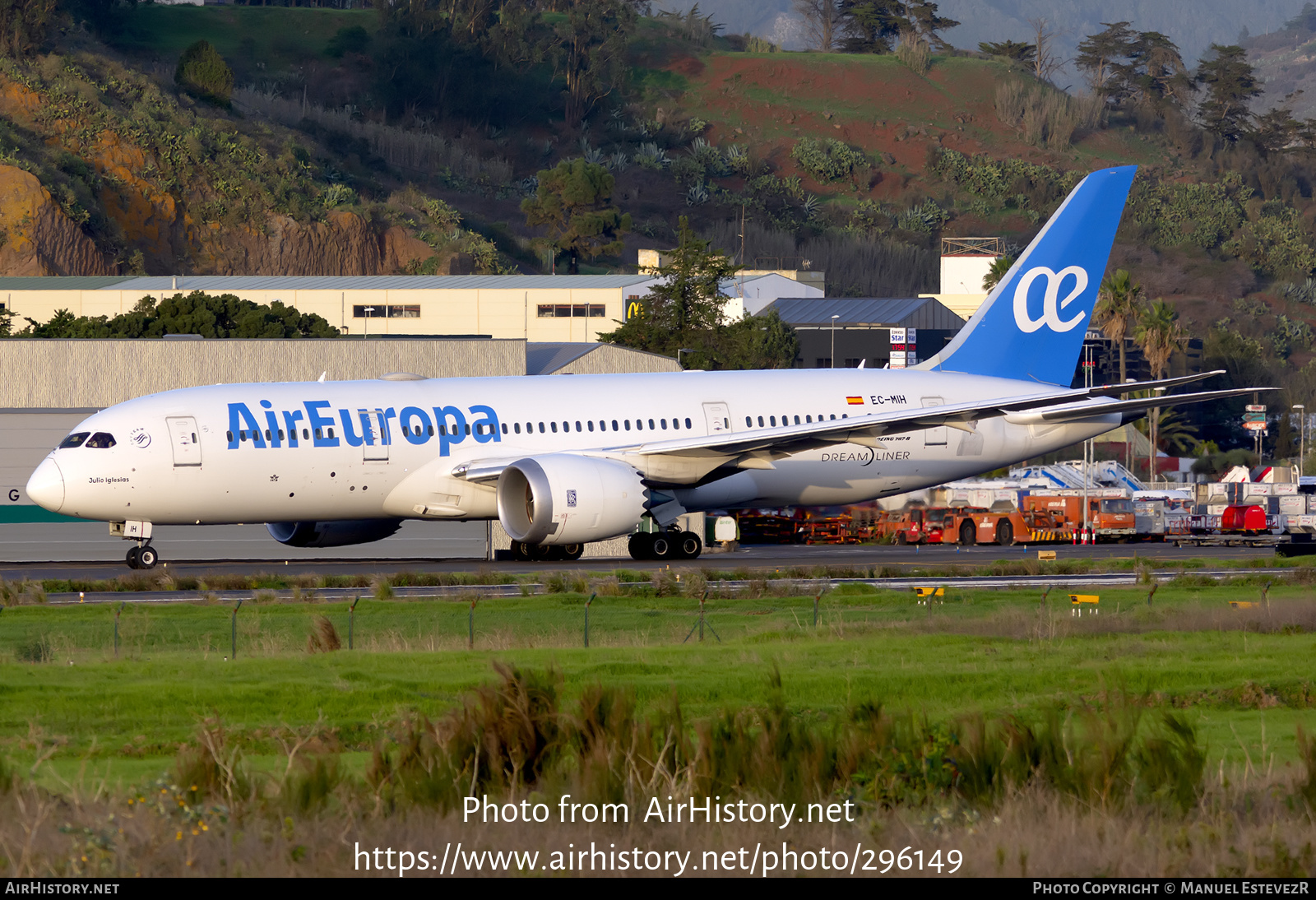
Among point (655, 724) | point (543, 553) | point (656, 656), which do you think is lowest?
point (543, 553)

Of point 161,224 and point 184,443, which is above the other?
point 161,224

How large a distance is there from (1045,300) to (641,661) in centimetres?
2684

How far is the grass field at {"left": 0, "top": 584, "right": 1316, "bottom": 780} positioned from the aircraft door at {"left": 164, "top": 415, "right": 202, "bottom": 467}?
21.8 feet

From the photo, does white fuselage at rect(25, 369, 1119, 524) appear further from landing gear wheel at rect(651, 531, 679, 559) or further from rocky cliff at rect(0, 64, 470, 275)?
rocky cliff at rect(0, 64, 470, 275)

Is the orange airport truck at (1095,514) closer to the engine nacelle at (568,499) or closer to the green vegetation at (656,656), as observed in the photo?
the engine nacelle at (568,499)

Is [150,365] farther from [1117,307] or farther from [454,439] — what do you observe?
[1117,307]

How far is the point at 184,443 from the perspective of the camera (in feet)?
116

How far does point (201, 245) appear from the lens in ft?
422

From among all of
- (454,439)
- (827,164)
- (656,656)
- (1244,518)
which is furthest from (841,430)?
(827,164)

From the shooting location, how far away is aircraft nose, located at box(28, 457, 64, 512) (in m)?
35.2

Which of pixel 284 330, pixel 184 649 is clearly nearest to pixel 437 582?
pixel 184 649

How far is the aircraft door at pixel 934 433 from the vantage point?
1645 inches

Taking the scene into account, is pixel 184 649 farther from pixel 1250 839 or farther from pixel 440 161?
pixel 440 161

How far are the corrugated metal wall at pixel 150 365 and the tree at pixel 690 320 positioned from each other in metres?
38.0
